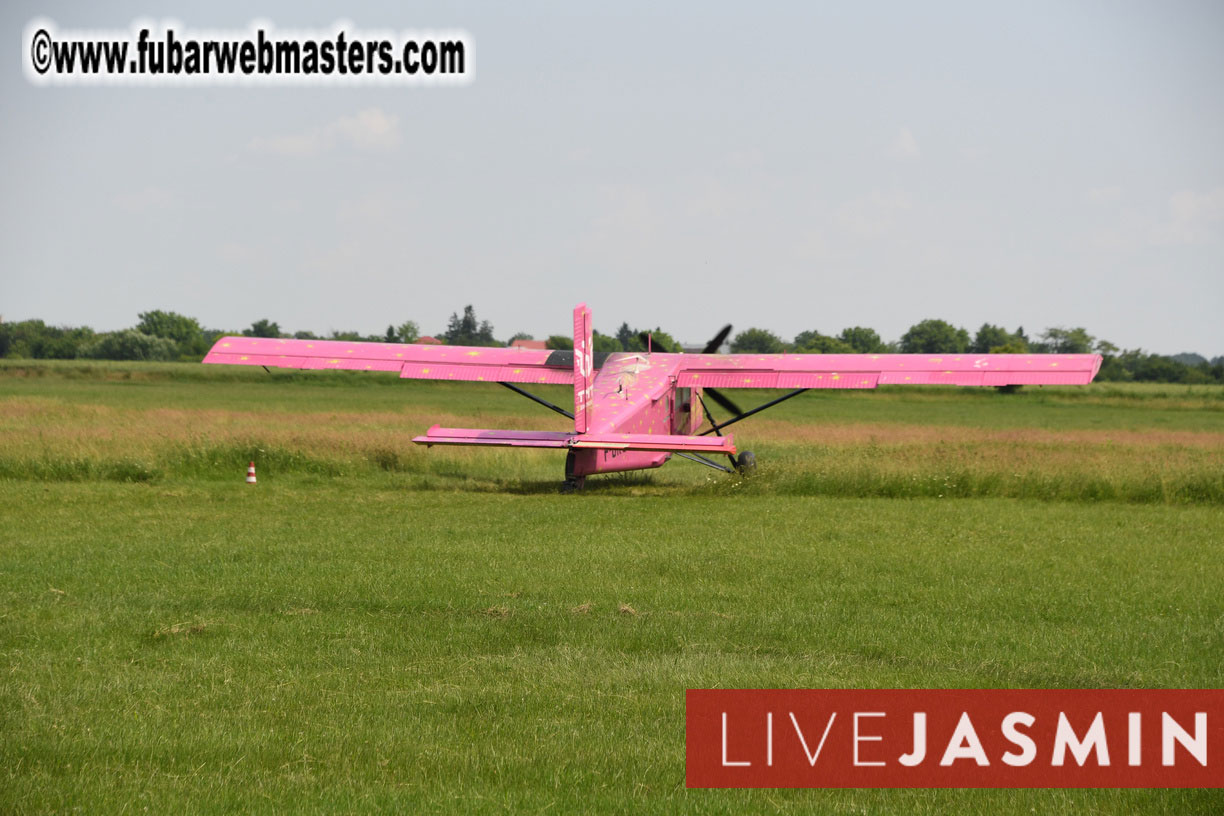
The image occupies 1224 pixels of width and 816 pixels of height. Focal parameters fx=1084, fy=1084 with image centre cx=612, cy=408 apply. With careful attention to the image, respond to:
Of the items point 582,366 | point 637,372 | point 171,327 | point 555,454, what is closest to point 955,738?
point 582,366

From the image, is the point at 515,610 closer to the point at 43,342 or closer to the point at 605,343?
the point at 605,343

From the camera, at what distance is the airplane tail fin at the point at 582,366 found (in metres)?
17.7

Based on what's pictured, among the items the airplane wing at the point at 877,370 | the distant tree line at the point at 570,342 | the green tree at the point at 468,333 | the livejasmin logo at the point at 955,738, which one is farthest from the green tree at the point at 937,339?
the livejasmin logo at the point at 955,738

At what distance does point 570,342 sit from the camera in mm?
72500

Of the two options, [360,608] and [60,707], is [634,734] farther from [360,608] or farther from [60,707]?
[360,608]

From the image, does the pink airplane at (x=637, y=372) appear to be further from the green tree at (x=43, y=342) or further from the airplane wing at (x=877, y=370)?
the green tree at (x=43, y=342)

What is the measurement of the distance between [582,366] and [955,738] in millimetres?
12700

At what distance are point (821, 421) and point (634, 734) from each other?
126ft

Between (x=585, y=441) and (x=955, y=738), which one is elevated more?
(x=585, y=441)

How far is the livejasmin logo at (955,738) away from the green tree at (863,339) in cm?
11120

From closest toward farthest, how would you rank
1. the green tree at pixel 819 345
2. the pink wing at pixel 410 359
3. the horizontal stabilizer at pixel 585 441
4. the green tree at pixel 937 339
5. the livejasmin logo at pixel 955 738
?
the livejasmin logo at pixel 955 738, the horizontal stabilizer at pixel 585 441, the pink wing at pixel 410 359, the green tree at pixel 819 345, the green tree at pixel 937 339

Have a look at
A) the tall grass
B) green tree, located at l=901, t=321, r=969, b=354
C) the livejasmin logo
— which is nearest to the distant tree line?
green tree, located at l=901, t=321, r=969, b=354

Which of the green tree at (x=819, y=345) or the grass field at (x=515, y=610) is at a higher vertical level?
the green tree at (x=819, y=345)

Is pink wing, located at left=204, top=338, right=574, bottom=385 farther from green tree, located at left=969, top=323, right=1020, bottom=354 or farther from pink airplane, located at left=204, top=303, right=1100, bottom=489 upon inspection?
green tree, located at left=969, top=323, right=1020, bottom=354
